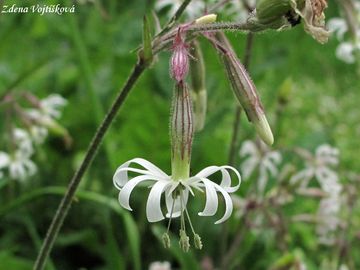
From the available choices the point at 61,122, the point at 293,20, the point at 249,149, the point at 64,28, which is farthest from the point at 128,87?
the point at 64,28

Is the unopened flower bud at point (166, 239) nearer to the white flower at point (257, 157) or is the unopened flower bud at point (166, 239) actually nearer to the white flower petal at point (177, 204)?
the white flower petal at point (177, 204)

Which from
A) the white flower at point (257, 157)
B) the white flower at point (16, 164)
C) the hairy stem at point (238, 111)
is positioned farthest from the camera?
the white flower at point (257, 157)

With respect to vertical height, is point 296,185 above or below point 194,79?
below

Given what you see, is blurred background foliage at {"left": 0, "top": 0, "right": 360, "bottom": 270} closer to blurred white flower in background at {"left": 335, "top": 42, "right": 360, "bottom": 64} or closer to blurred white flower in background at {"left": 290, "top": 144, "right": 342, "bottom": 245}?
blurred white flower in background at {"left": 290, "top": 144, "right": 342, "bottom": 245}

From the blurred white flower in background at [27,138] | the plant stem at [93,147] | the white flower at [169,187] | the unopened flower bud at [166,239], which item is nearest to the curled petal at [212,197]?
the white flower at [169,187]

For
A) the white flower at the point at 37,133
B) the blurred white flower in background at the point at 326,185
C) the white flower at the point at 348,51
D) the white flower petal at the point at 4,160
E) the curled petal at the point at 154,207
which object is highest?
the white flower at the point at 37,133

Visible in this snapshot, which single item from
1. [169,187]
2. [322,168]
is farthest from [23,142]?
[169,187]

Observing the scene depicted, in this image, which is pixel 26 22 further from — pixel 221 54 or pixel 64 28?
pixel 221 54
